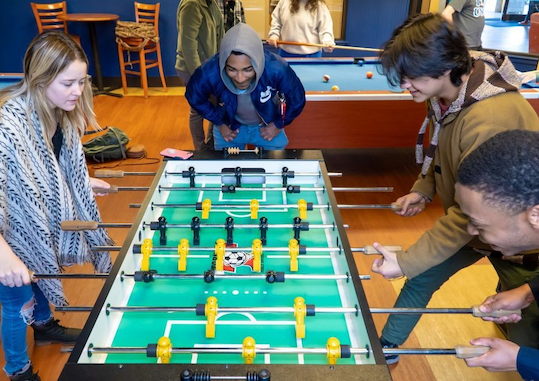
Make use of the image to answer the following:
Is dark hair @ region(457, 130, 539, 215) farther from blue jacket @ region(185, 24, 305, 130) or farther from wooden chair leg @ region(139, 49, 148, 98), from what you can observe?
wooden chair leg @ region(139, 49, 148, 98)

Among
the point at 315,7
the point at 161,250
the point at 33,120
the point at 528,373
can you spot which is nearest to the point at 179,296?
the point at 161,250

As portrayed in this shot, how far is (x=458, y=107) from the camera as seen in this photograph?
5.43 feet

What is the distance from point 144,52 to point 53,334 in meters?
4.67

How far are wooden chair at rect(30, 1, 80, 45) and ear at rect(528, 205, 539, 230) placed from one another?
6.09 m

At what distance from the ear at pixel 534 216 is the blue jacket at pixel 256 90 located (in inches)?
59.9

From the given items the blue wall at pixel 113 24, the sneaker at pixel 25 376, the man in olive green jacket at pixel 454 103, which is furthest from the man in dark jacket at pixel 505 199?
the blue wall at pixel 113 24

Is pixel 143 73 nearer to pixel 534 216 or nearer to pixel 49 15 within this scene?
pixel 49 15

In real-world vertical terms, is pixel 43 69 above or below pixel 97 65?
above

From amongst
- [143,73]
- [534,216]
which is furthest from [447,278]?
[143,73]

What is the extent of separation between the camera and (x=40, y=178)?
1713mm

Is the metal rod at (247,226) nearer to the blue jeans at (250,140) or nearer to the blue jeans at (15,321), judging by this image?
the blue jeans at (15,321)

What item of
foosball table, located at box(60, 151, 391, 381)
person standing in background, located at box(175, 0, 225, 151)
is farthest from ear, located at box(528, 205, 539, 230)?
person standing in background, located at box(175, 0, 225, 151)

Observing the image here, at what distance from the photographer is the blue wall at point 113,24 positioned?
6.29m

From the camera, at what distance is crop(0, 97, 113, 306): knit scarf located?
160cm
